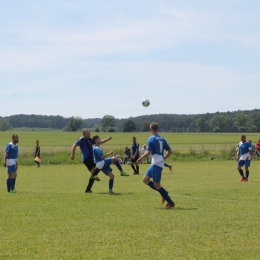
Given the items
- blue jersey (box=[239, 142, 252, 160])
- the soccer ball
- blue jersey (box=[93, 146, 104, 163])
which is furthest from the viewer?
the soccer ball

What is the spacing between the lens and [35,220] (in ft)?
38.5

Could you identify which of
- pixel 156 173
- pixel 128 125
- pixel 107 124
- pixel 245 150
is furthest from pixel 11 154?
pixel 128 125

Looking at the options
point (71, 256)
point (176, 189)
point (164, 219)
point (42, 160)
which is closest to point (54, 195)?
point (176, 189)

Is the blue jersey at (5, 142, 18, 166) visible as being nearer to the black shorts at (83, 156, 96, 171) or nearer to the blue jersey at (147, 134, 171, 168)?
the black shorts at (83, 156, 96, 171)

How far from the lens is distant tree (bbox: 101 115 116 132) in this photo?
6764 inches

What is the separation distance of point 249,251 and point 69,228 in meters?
3.89

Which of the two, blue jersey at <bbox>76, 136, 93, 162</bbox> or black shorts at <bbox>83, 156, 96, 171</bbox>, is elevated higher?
blue jersey at <bbox>76, 136, 93, 162</bbox>

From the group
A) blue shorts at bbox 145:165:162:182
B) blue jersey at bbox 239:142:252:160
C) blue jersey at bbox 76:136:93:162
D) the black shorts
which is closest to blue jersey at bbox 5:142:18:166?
blue jersey at bbox 76:136:93:162

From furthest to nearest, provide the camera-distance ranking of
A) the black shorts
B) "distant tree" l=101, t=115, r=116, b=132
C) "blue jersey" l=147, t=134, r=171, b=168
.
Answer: "distant tree" l=101, t=115, r=116, b=132, the black shorts, "blue jersey" l=147, t=134, r=171, b=168

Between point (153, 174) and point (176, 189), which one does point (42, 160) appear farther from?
point (153, 174)

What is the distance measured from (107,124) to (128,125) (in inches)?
309

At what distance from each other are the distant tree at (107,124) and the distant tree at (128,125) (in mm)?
4512

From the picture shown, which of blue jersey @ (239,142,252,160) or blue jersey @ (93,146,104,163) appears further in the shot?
blue jersey @ (239,142,252,160)

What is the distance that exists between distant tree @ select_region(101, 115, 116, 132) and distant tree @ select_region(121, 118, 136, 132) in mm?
4512
